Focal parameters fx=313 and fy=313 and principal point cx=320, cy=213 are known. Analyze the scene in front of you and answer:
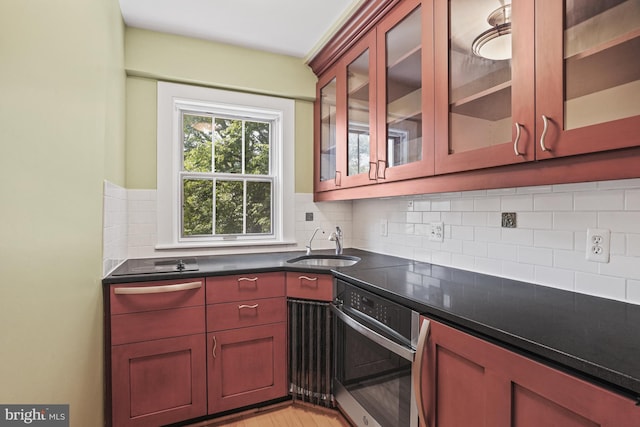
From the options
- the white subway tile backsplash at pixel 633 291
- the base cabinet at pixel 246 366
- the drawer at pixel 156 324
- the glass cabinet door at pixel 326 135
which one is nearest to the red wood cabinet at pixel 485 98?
the glass cabinet door at pixel 326 135

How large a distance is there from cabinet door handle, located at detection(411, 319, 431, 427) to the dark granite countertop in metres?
0.06

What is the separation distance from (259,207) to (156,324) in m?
1.20

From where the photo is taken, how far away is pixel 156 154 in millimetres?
2244

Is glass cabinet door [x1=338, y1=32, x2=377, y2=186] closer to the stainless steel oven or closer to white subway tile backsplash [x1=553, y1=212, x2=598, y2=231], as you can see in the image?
the stainless steel oven

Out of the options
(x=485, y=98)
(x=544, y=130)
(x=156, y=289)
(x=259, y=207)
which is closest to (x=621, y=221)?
(x=544, y=130)

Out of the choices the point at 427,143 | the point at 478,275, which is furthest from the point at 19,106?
the point at 478,275

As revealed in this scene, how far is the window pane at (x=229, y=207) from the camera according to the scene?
250 centimetres

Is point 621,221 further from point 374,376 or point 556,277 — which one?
point 374,376

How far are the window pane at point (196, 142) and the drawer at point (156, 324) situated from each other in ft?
3.73

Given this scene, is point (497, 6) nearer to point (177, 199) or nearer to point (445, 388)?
point (445, 388)

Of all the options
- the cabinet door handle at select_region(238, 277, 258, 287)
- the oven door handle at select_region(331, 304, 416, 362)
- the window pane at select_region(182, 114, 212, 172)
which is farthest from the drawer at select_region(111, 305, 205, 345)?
the window pane at select_region(182, 114, 212, 172)

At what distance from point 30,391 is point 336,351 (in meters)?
1.37

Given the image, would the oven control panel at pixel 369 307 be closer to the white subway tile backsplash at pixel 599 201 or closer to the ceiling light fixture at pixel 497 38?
the white subway tile backsplash at pixel 599 201

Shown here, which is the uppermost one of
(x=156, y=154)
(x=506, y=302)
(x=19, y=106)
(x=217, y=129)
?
(x=217, y=129)
